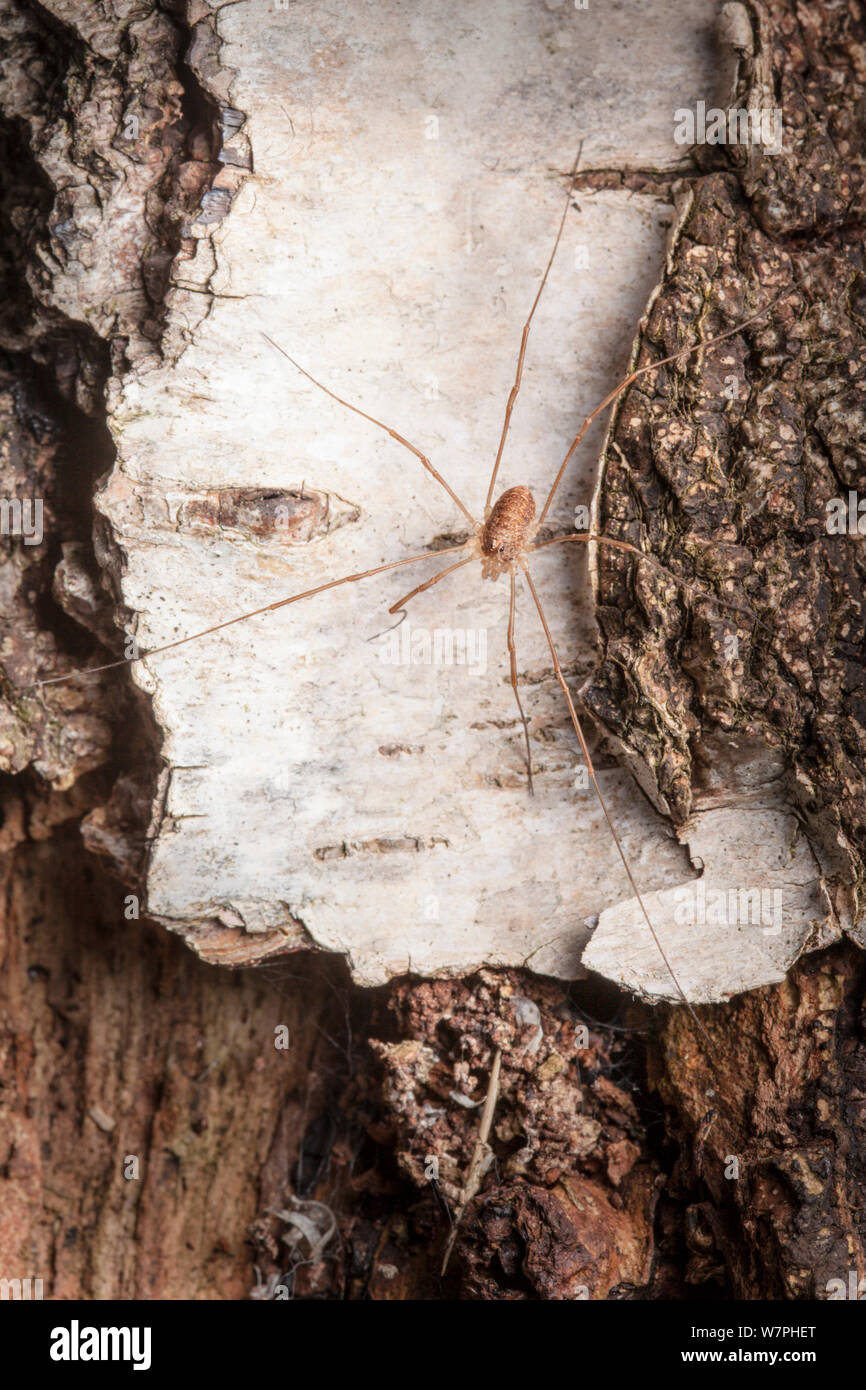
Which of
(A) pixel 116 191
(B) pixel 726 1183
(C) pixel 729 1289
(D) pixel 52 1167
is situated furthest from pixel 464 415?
(D) pixel 52 1167

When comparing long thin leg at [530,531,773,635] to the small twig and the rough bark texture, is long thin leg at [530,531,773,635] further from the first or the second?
the small twig

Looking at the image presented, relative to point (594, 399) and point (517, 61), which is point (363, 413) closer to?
point (594, 399)

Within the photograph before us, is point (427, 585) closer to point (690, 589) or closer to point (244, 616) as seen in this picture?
point (244, 616)

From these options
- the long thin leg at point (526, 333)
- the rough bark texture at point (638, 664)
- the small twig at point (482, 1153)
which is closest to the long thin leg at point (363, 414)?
the long thin leg at point (526, 333)

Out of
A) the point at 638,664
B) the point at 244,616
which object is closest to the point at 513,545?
the point at 638,664

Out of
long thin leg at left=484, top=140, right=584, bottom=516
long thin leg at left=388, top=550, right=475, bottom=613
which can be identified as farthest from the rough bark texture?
long thin leg at left=388, top=550, right=475, bottom=613

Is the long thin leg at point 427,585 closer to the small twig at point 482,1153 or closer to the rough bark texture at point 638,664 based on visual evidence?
the rough bark texture at point 638,664
